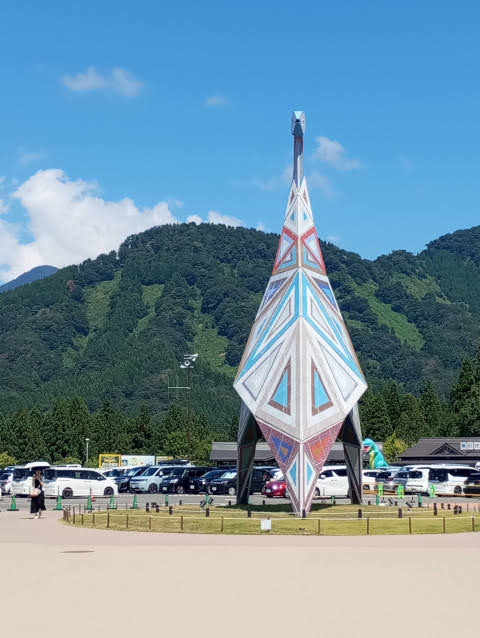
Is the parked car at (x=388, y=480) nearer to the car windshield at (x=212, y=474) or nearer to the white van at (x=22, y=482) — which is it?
the car windshield at (x=212, y=474)

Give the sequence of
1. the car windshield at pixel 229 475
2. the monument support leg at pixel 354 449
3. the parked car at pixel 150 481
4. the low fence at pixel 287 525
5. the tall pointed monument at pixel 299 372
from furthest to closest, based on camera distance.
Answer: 1. the parked car at pixel 150 481
2. the car windshield at pixel 229 475
3. the monument support leg at pixel 354 449
4. the tall pointed monument at pixel 299 372
5. the low fence at pixel 287 525

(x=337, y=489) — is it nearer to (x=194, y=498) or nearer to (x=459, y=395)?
(x=194, y=498)

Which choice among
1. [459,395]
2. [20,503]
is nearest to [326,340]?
[20,503]

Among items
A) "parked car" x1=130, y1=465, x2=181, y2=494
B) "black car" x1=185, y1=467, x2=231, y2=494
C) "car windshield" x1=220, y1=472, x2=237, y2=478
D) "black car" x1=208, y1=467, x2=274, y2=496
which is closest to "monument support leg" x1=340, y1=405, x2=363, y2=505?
"black car" x1=208, y1=467, x2=274, y2=496

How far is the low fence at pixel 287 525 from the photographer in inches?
1079

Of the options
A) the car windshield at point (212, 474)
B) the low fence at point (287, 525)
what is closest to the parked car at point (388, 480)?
the car windshield at point (212, 474)

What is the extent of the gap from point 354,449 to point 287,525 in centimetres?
937

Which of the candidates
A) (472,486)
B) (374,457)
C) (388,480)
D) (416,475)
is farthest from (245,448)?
(374,457)

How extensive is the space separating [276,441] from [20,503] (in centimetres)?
1911

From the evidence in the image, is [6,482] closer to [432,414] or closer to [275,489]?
[275,489]

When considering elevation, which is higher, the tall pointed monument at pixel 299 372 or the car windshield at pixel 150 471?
the tall pointed monument at pixel 299 372

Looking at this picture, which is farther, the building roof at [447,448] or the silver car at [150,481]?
the building roof at [447,448]

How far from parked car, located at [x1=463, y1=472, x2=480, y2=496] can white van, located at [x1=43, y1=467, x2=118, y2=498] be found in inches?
765

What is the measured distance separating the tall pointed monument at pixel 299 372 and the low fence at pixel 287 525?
2.50m
